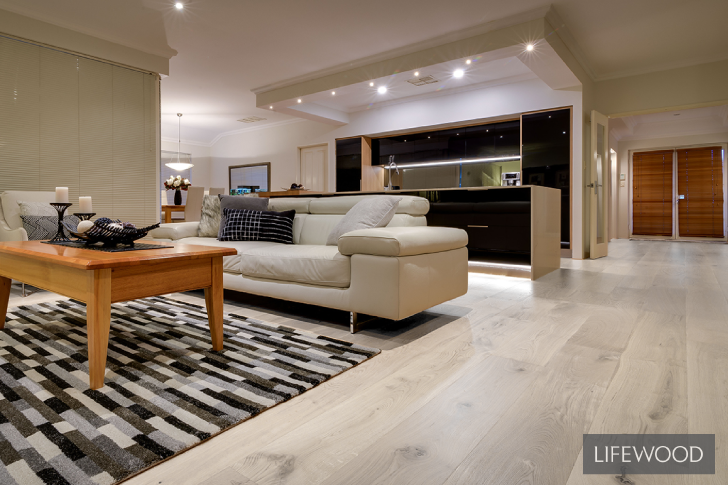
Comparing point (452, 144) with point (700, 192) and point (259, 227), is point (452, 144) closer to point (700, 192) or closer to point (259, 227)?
point (259, 227)

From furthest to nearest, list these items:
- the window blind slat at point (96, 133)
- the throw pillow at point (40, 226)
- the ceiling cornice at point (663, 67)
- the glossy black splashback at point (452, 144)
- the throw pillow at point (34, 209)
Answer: the glossy black splashback at point (452, 144), the ceiling cornice at point (663, 67), the window blind slat at point (96, 133), the throw pillow at point (34, 209), the throw pillow at point (40, 226)

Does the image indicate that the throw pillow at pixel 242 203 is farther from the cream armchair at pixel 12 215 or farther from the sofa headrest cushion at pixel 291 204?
the cream armchair at pixel 12 215

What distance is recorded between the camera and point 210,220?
382 cm

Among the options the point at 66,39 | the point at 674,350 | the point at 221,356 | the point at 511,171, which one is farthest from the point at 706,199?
the point at 66,39

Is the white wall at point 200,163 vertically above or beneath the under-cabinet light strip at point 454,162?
above

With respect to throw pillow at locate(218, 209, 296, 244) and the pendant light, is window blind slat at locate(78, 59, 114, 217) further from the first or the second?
the pendant light

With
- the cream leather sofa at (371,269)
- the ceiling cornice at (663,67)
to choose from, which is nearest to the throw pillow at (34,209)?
the cream leather sofa at (371,269)

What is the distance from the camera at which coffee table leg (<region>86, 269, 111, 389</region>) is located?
5.18 ft

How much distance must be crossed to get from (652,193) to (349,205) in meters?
10.6

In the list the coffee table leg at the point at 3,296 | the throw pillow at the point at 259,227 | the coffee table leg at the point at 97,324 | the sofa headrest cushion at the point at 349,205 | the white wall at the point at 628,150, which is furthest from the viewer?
the white wall at the point at 628,150

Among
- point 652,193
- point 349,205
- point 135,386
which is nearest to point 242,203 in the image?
point 349,205

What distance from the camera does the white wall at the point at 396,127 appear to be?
613 cm

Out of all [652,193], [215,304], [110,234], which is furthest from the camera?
[652,193]

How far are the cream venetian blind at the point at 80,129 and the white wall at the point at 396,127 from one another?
157 inches
